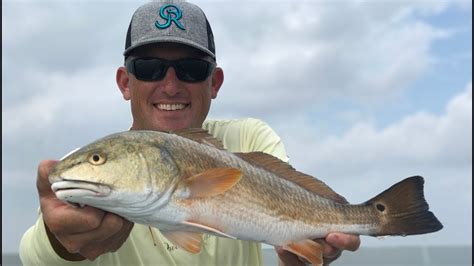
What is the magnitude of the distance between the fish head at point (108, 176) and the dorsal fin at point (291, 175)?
0.86 meters

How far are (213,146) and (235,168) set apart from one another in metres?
0.22

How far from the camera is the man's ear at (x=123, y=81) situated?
222 inches

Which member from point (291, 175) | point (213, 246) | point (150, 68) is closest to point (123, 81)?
point (150, 68)

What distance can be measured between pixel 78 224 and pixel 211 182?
0.77 m

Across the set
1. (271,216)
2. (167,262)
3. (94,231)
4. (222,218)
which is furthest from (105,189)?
(167,262)

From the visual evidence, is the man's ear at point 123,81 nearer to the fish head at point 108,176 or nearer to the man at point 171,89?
the man at point 171,89

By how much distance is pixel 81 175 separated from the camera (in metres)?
3.31

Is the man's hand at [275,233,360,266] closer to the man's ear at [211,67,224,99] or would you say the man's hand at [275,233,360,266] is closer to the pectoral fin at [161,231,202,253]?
the pectoral fin at [161,231,202,253]

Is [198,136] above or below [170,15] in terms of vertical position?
below

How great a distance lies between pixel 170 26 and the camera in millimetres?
5098

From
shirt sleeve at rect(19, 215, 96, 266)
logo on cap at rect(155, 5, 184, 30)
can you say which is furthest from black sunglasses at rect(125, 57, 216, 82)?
shirt sleeve at rect(19, 215, 96, 266)

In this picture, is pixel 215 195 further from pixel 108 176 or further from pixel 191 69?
pixel 191 69

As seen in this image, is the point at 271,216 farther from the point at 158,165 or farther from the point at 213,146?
the point at 158,165

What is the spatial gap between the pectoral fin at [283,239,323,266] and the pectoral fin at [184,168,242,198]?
71 cm
